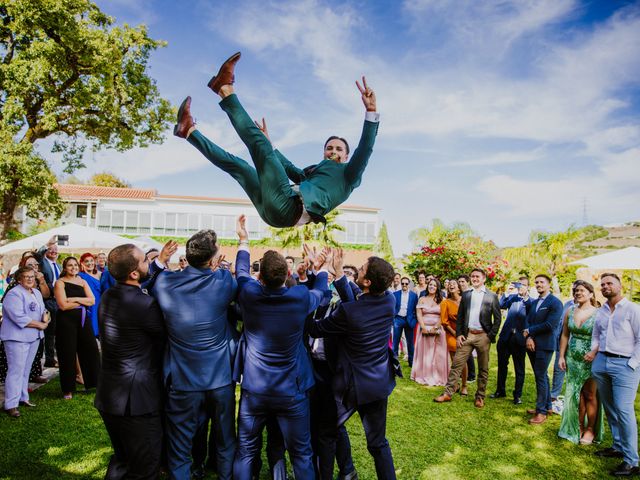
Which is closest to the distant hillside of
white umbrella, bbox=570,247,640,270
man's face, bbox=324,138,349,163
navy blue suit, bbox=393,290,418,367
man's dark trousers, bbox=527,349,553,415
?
white umbrella, bbox=570,247,640,270

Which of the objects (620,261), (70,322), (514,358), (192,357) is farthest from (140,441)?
(620,261)

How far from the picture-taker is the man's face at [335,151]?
3979mm

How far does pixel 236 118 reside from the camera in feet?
11.0

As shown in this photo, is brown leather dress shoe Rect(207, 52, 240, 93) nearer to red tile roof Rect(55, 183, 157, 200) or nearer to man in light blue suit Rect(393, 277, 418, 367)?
man in light blue suit Rect(393, 277, 418, 367)

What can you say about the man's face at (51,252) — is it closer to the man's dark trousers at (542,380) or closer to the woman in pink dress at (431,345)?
the woman in pink dress at (431,345)

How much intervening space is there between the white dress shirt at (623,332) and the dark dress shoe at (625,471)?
1010 millimetres

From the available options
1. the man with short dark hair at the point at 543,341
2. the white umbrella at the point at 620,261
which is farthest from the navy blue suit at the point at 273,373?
the white umbrella at the point at 620,261

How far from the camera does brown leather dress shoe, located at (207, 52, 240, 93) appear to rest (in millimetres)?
3188

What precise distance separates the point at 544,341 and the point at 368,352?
152 inches

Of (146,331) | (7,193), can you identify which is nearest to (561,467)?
(146,331)

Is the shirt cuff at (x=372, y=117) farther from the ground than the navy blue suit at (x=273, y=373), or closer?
farther from the ground

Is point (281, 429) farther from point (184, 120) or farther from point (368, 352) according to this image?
point (184, 120)

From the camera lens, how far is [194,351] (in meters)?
3.17

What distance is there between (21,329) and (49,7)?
40.0ft
